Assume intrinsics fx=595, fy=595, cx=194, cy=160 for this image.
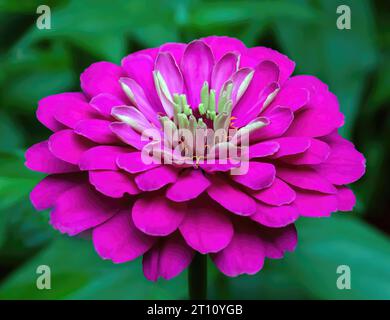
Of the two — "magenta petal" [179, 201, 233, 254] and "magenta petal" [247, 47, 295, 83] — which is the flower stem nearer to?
"magenta petal" [179, 201, 233, 254]

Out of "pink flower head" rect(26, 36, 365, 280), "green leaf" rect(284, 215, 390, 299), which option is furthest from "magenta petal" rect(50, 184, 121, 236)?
"green leaf" rect(284, 215, 390, 299)

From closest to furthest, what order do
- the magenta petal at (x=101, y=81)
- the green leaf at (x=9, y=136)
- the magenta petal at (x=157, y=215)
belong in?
the magenta petal at (x=157, y=215), the magenta petal at (x=101, y=81), the green leaf at (x=9, y=136)

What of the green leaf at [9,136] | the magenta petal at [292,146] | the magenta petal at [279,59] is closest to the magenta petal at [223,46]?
the magenta petal at [279,59]

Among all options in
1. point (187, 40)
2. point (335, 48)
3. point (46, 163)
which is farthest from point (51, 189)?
point (335, 48)

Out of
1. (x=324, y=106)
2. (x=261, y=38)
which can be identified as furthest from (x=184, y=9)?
(x=324, y=106)

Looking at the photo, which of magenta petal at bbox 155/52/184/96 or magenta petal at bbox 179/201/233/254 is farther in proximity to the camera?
magenta petal at bbox 155/52/184/96

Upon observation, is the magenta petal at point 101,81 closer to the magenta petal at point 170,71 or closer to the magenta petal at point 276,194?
the magenta petal at point 170,71
